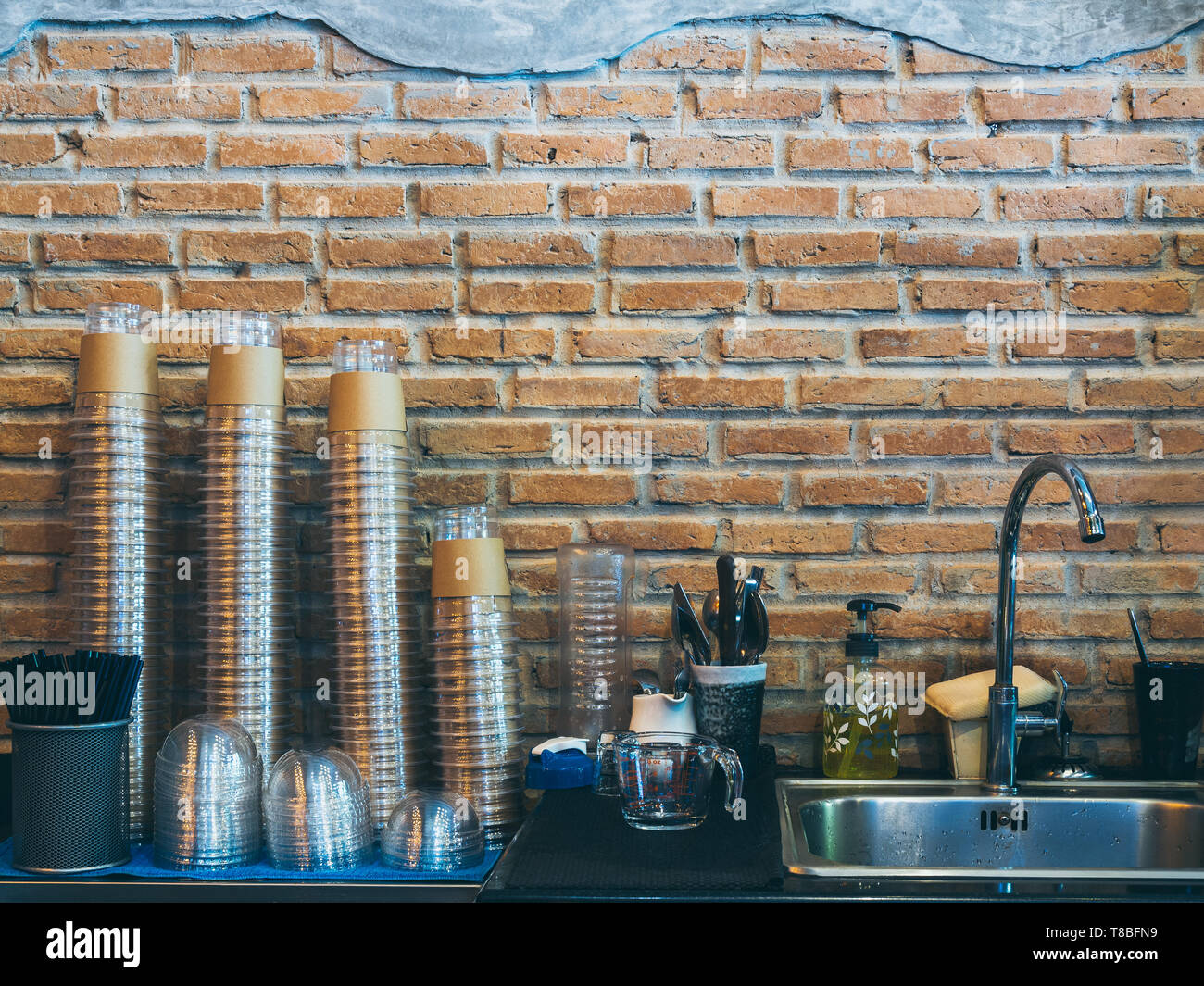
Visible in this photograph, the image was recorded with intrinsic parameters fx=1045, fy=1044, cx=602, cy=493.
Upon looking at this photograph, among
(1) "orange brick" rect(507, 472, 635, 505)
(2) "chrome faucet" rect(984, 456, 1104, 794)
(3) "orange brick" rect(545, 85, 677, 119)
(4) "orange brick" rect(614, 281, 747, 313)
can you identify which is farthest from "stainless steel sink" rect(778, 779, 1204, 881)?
(3) "orange brick" rect(545, 85, 677, 119)

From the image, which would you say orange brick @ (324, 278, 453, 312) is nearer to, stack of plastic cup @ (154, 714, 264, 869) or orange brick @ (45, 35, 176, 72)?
orange brick @ (45, 35, 176, 72)

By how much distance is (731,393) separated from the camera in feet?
5.80

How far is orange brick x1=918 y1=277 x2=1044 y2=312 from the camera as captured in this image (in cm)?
176

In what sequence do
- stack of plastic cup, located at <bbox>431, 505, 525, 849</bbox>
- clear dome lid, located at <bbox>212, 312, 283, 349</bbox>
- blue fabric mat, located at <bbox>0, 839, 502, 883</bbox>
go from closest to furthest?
blue fabric mat, located at <bbox>0, 839, 502, 883</bbox> < stack of plastic cup, located at <bbox>431, 505, 525, 849</bbox> < clear dome lid, located at <bbox>212, 312, 283, 349</bbox>

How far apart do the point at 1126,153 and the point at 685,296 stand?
0.78 meters

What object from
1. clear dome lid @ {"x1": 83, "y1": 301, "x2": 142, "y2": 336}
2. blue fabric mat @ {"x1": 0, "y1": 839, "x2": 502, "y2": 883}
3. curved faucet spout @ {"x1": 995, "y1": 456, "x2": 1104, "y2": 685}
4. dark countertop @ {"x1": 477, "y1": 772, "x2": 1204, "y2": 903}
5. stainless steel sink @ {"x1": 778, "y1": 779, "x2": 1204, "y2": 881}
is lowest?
stainless steel sink @ {"x1": 778, "y1": 779, "x2": 1204, "y2": 881}

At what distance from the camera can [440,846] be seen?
1278mm

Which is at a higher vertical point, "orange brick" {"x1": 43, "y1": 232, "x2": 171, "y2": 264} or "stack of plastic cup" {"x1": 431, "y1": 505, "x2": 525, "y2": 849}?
"orange brick" {"x1": 43, "y1": 232, "x2": 171, "y2": 264}

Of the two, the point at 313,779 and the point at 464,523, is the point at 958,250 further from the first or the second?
the point at 313,779

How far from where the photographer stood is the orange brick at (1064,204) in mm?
1756

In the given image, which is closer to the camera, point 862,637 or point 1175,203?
point 862,637

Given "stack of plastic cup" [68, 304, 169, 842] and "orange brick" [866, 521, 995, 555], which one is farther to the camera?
"orange brick" [866, 521, 995, 555]

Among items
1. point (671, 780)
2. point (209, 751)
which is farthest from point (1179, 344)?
point (209, 751)

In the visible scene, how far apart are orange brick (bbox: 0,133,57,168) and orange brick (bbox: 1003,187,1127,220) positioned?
164 centimetres
